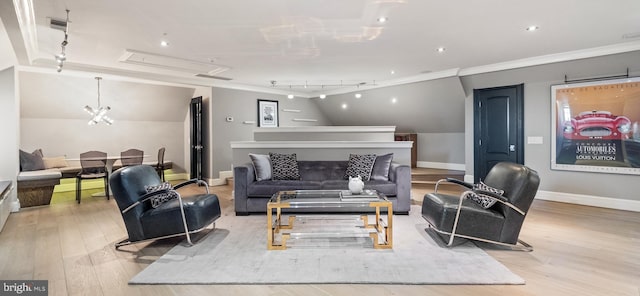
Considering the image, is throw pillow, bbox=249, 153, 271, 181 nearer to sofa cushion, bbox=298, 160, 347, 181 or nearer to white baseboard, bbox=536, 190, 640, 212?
sofa cushion, bbox=298, 160, 347, 181

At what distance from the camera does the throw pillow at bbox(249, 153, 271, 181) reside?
4879 mm

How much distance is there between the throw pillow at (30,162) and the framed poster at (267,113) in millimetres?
4348

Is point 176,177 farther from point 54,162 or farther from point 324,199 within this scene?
point 324,199

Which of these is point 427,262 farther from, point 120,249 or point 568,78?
point 568,78

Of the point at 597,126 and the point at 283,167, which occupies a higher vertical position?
the point at 597,126

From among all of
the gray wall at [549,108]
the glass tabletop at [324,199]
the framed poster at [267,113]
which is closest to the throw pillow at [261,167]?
the glass tabletop at [324,199]

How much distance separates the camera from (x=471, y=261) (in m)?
2.86

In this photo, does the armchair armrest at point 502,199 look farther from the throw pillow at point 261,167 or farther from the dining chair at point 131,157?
the dining chair at point 131,157

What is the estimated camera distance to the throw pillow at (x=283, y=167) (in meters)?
5.02

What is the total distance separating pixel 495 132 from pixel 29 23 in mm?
6999

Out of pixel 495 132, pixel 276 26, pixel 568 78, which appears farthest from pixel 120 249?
pixel 568 78

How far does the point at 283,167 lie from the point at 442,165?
4.56 meters

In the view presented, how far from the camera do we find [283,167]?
5078mm

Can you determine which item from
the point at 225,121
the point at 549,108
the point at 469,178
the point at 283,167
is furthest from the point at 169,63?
the point at 549,108
